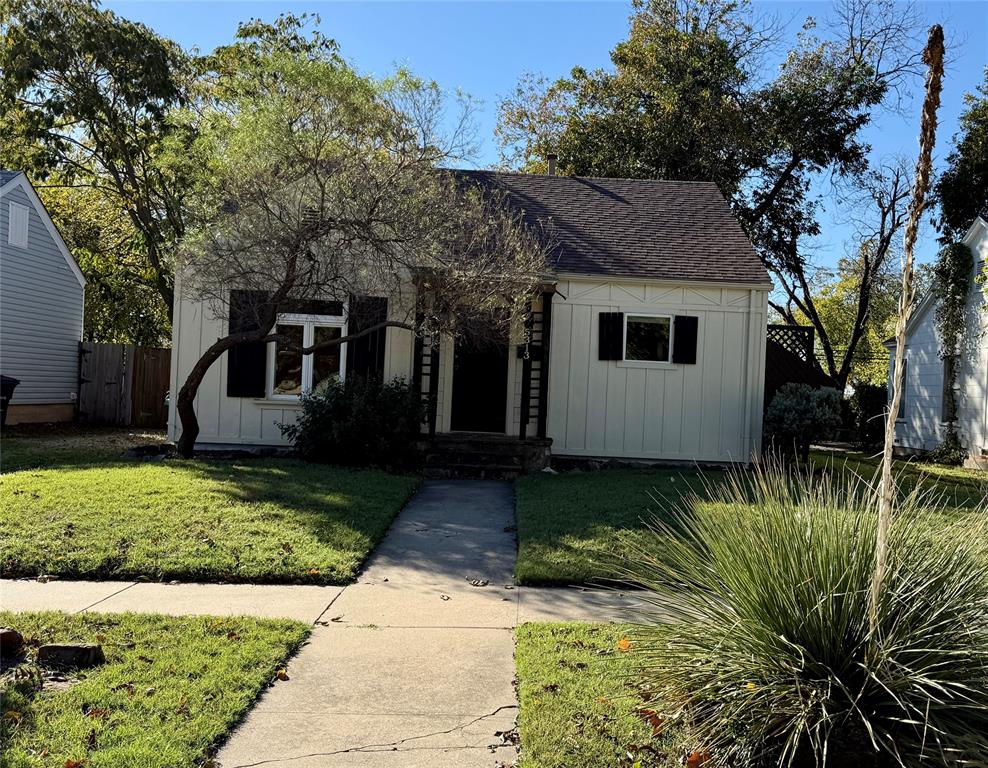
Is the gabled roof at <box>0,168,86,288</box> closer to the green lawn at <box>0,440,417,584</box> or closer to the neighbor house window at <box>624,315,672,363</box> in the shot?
the green lawn at <box>0,440,417,584</box>

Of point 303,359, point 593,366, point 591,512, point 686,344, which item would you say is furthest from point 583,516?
point 303,359

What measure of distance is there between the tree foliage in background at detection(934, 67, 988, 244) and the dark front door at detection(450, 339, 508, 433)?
46.6ft

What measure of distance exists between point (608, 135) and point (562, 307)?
1114 cm

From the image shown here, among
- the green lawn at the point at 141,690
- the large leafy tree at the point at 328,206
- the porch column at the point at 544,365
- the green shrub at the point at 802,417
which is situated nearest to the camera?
the green lawn at the point at 141,690

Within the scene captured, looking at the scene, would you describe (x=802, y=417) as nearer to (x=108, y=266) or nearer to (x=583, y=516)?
(x=583, y=516)

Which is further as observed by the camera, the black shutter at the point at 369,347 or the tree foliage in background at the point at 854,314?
the tree foliage in background at the point at 854,314

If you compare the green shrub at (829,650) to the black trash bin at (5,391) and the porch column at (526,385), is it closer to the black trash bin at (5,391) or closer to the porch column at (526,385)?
the porch column at (526,385)

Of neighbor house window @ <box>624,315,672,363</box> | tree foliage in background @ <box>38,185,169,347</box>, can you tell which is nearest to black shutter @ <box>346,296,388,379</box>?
neighbor house window @ <box>624,315,672,363</box>

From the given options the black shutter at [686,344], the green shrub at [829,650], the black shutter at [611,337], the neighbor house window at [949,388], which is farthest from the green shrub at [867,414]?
the green shrub at [829,650]

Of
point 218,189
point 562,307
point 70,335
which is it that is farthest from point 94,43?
point 562,307

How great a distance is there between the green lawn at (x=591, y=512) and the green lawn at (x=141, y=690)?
7.33 ft

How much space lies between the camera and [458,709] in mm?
4258

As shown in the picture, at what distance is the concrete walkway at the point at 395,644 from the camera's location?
12.5ft

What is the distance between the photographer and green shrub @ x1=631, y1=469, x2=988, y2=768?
321cm
